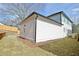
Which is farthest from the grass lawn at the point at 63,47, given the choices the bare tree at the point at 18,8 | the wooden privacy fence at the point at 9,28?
the bare tree at the point at 18,8

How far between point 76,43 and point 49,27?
52 cm

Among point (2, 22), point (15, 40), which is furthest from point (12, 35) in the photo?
point (2, 22)

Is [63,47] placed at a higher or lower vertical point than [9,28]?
lower

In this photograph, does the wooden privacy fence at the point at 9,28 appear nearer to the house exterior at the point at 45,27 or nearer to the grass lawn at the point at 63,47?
the house exterior at the point at 45,27

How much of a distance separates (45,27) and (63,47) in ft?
1.49

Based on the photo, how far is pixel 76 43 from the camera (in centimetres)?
289

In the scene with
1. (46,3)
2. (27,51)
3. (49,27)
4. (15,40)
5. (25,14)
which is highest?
(46,3)

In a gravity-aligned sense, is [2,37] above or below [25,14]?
below

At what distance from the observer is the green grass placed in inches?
112

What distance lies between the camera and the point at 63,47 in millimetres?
2916

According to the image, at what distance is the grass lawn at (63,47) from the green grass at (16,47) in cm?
10

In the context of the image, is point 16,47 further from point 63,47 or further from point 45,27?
point 63,47

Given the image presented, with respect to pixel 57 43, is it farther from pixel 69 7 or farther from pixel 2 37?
pixel 2 37

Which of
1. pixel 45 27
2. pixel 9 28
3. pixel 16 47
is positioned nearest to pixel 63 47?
pixel 45 27
